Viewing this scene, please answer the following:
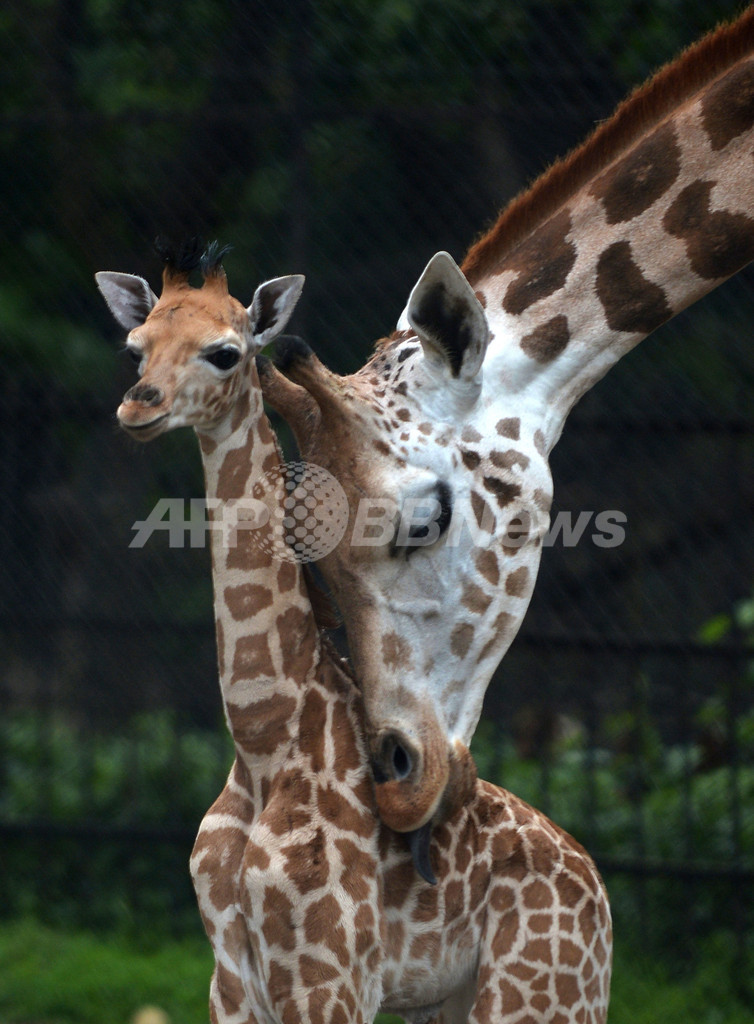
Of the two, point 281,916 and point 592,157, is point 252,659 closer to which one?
point 281,916

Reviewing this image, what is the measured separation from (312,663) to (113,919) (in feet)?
12.5

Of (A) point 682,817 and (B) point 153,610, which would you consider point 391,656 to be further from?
(B) point 153,610

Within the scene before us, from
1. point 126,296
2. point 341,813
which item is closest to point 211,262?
point 126,296

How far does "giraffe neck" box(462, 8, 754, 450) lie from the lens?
2512 millimetres

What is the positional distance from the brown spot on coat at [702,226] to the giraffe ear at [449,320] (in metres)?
0.49

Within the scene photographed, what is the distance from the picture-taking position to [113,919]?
564cm

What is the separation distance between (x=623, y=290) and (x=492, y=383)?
36cm

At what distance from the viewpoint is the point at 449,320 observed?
92.0 inches

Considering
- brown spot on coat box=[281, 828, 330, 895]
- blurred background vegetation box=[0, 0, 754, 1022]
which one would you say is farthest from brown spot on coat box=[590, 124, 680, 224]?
blurred background vegetation box=[0, 0, 754, 1022]

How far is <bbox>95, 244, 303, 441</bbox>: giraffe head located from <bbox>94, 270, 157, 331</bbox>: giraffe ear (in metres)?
0.02

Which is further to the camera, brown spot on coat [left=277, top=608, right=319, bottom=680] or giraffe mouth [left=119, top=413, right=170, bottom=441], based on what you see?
brown spot on coat [left=277, top=608, right=319, bottom=680]

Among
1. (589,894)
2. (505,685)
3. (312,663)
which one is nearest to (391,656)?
(312,663)

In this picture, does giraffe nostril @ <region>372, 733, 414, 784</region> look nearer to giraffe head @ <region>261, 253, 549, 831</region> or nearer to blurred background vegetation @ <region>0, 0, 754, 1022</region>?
giraffe head @ <region>261, 253, 549, 831</region>

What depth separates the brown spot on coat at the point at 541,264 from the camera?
2.52m
